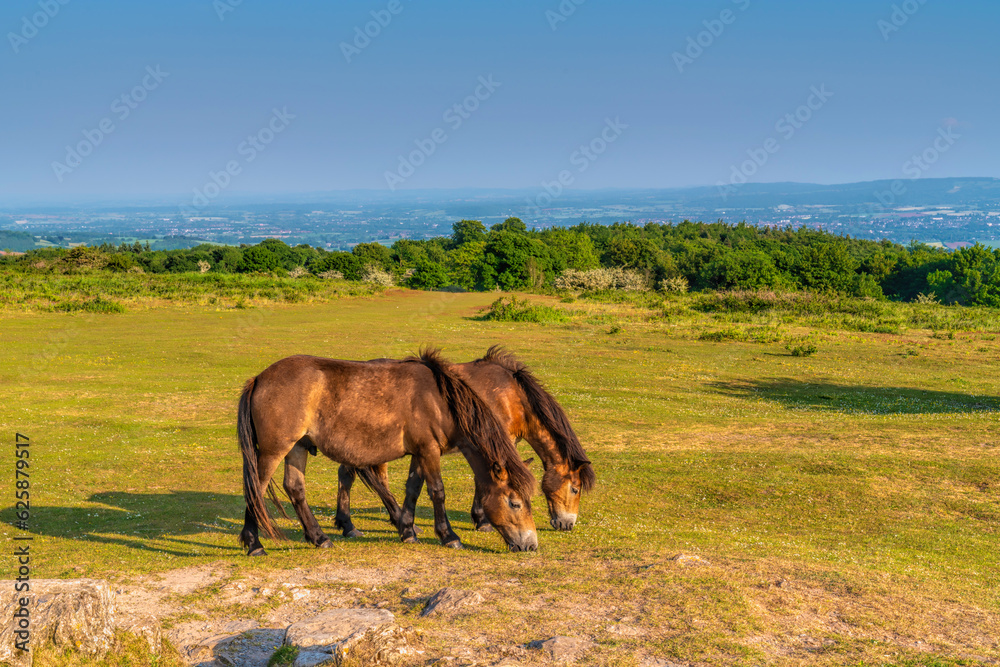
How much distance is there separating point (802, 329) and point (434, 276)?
42877mm

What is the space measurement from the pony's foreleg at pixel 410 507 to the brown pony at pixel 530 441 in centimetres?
15

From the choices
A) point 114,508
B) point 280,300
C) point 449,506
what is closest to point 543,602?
point 449,506

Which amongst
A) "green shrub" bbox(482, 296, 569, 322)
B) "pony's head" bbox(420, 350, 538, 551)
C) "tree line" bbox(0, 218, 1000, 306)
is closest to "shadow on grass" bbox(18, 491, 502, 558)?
"pony's head" bbox(420, 350, 538, 551)

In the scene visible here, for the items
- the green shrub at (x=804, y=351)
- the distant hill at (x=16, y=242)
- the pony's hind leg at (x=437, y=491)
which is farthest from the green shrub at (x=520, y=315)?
the distant hill at (x=16, y=242)

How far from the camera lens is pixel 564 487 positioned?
977cm

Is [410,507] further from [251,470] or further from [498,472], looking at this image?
[251,470]

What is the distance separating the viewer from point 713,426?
1936 centimetres

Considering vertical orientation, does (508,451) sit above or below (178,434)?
above

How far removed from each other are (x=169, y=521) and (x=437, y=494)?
4124 mm

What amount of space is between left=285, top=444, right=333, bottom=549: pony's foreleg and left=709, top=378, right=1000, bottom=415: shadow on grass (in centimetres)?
1712

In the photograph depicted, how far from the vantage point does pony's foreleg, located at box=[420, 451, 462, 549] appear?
30.5 ft

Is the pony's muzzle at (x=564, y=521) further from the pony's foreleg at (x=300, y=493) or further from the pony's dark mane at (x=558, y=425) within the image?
the pony's foreleg at (x=300, y=493)

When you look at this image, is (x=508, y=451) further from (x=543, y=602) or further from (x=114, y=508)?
(x=114, y=508)

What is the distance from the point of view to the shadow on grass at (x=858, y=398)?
22594mm
